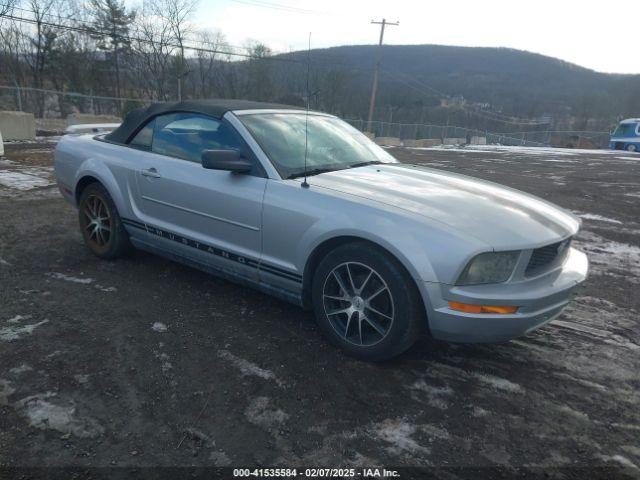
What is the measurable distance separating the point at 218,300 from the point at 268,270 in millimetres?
733

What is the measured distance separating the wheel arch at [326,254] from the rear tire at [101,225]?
210cm

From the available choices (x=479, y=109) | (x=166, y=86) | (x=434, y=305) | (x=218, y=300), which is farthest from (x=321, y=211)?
(x=479, y=109)

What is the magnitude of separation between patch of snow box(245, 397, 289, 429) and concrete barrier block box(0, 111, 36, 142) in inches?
697

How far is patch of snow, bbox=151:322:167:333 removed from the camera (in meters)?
3.17

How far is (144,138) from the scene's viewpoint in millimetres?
4055

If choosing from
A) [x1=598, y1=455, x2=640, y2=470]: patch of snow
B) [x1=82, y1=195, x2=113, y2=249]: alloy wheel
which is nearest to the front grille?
[x1=598, y1=455, x2=640, y2=470]: patch of snow

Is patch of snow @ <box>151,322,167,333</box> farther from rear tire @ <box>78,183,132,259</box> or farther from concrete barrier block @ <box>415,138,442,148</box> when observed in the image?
concrete barrier block @ <box>415,138,442,148</box>

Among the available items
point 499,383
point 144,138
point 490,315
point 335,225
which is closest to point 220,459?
point 335,225

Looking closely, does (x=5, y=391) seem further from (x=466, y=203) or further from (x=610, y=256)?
(x=610, y=256)

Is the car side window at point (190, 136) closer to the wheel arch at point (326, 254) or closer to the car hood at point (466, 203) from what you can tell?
the car hood at point (466, 203)

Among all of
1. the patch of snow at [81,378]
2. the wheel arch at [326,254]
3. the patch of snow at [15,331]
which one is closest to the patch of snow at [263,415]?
the wheel arch at [326,254]

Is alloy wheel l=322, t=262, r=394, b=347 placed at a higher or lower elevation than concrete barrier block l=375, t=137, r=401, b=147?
higher

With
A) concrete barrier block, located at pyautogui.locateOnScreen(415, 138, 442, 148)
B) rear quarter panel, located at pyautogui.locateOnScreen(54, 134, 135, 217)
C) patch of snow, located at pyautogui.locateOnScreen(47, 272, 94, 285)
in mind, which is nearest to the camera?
patch of snow, located at pyautogui.locateOnScreen(47, 272, 94, 285)

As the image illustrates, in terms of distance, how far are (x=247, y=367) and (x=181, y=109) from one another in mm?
2281
